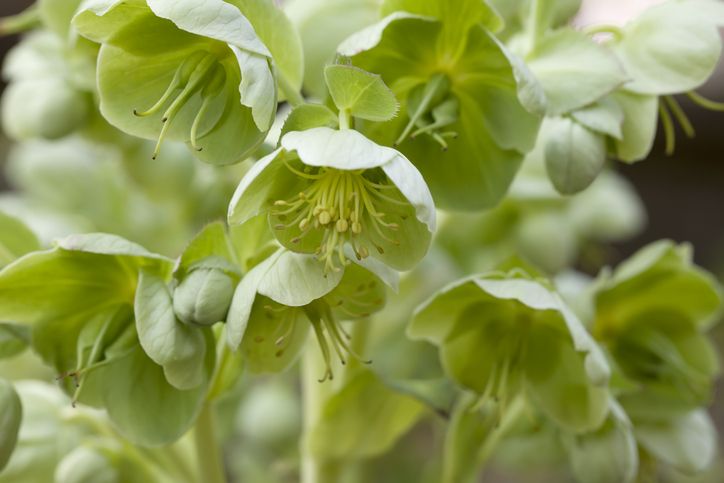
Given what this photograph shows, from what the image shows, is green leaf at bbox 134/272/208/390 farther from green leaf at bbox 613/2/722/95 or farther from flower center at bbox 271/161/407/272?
green leaf at bbox 613/2/722/95

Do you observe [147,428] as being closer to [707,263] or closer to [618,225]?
[618,225]

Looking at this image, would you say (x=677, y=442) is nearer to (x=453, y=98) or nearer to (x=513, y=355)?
(x=513, y=355)

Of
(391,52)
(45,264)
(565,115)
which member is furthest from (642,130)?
(45,264)

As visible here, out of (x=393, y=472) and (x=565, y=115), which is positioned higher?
(x=565, y=115)

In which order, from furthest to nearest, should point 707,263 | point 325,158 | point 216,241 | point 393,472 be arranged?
point 707,263 < point 393,472 < point 216,241 < point 325,158

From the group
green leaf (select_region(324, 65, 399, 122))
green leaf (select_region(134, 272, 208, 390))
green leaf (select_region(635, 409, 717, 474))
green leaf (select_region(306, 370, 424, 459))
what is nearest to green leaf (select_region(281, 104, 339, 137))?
green leaf (select_region(324, 65, 399, 122))

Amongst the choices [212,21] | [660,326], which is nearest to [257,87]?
[212,21]


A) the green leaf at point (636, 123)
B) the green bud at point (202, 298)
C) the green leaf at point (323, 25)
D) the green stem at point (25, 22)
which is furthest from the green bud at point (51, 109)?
the green leaf at point (636, 123)

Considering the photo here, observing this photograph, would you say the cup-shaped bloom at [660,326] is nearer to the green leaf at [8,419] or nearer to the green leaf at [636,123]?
the green leaf at [636,123]
